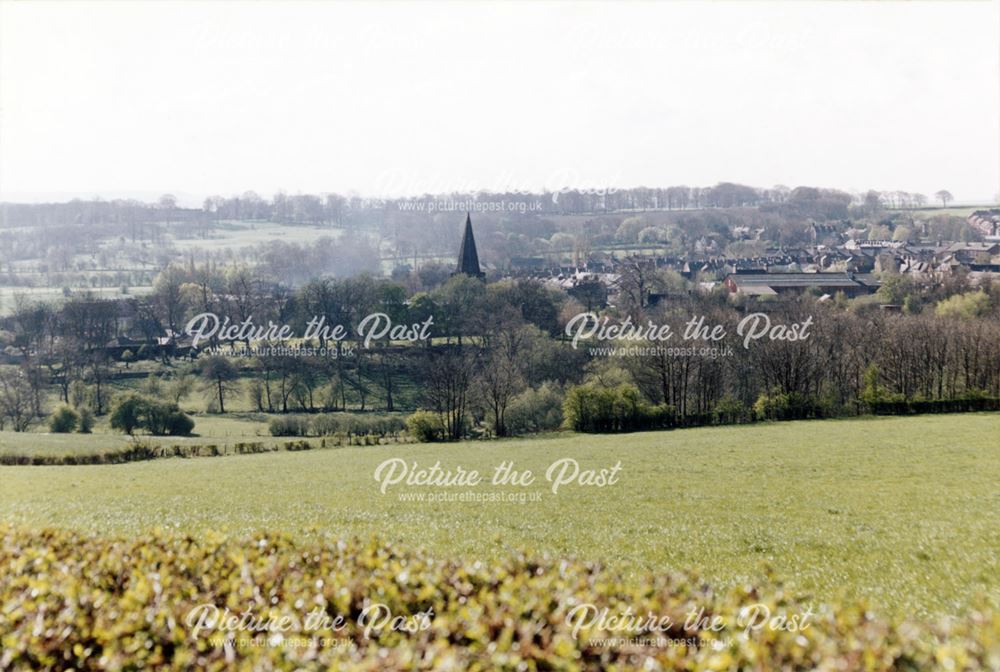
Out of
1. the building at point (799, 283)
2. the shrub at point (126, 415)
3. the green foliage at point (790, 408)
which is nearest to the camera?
the green foliage at point (790, 408)

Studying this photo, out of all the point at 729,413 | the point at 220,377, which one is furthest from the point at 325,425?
the point at 729,413

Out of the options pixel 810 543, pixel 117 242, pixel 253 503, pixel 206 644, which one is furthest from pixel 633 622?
pixel 117 242

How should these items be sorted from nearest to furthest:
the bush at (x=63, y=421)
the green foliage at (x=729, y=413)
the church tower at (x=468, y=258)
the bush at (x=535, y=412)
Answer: the green foliage at (x=729, y=413)
the bush at (x=535, y=412)
the bush at (x=63, y=421)
the church tower at (x=468, y=258)

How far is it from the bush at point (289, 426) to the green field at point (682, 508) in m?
23.4

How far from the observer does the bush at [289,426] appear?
62650mm

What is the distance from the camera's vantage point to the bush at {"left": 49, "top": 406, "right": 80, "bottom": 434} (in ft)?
212

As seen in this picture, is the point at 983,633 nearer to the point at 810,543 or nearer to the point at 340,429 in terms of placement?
the point at 810,543

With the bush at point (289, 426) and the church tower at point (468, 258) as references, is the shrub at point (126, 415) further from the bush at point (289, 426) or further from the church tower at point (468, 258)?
the church tower at point (468, 258)

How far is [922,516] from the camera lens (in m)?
17.5

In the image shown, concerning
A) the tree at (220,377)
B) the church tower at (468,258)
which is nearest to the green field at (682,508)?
the tree at (220,377)

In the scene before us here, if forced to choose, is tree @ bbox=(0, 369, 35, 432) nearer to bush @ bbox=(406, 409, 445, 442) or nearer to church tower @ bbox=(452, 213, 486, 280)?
bush @ bbox=(406, 409, 445, 442)

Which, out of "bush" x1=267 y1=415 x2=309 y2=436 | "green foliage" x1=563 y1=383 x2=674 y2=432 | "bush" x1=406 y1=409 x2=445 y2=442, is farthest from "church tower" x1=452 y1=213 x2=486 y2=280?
"green foliage" x1=563 y1=383 x2=674 y2=432

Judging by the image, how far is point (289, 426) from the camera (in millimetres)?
64312

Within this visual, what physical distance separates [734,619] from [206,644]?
4.56 meters
